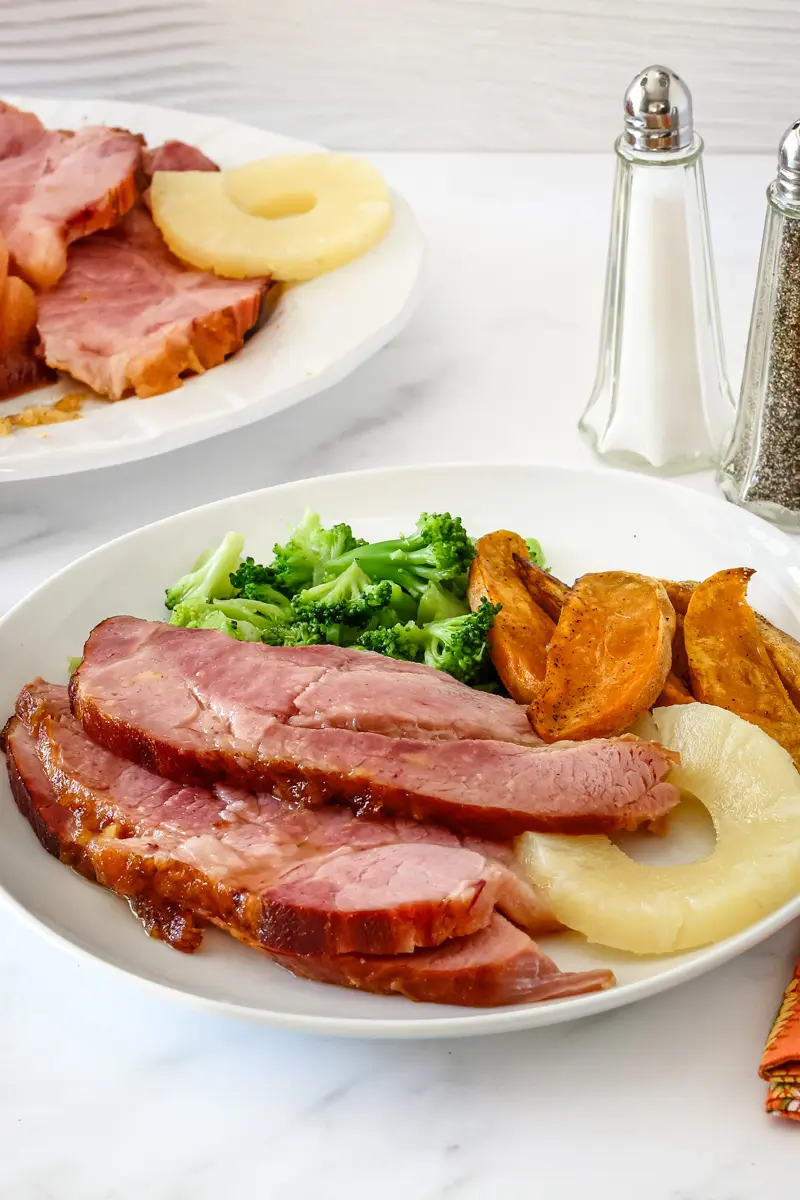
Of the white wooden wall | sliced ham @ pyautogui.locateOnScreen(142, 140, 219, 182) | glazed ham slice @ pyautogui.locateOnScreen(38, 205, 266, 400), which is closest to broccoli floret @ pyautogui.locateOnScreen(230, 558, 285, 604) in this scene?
glazed ham slice @ pyautogui.locateOnScreen(38, 205, 266, 400)

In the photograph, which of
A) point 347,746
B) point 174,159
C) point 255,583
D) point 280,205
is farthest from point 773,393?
point 174,159

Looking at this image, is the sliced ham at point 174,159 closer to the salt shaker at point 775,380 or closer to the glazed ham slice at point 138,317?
the glazed ham slice at point 138,317

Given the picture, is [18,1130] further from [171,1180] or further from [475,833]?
[475,833]

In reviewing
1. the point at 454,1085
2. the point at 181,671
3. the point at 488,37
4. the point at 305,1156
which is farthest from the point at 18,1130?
the point at 488,37

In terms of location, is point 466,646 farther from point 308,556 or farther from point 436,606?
point 308,556

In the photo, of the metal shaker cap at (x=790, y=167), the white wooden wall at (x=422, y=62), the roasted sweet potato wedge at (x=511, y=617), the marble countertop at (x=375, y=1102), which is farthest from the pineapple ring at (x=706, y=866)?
the white wooden wall at (x=422, y=62)

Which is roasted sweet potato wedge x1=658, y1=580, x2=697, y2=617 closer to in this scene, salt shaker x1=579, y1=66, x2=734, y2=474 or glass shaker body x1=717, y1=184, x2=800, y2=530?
glass shaker body x1=717, y1=184, x2=800, y2=530

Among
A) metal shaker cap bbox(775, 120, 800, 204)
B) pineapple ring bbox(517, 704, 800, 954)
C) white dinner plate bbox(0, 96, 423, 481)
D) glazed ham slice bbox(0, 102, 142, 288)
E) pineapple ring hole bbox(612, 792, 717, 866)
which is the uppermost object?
metal shaker cap bbox(775, 120, 800, 204)

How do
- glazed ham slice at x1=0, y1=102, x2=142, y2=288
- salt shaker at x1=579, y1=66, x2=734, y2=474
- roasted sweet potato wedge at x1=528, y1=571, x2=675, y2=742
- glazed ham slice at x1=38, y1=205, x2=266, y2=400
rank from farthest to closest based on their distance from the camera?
glazed ham slice at x1=0, y1=102, x2=142, y2=288 < glazed ham slice at x1=38, y1=205, x2=266, y2=400 < salt shaker at x1=579, y1=66, x2=734, y2=474 < roasted sweet potato wedge at x1=528, y1=571, x2=675, y2=742
